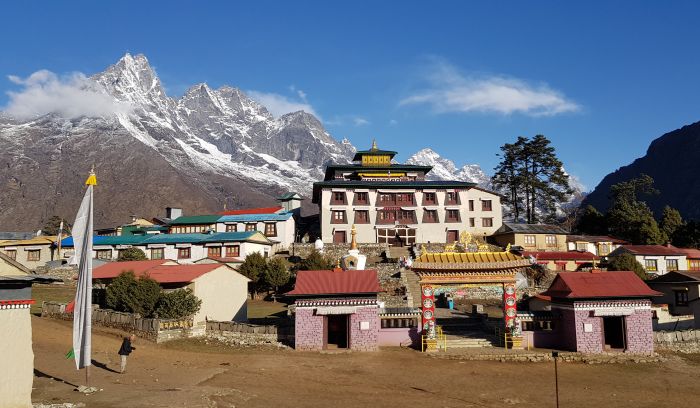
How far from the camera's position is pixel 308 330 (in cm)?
2673

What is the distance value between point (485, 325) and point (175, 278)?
19539 mm

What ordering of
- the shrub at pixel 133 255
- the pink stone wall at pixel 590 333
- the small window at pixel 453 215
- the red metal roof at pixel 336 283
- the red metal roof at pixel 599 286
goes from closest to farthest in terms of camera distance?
the pink stone wall at pixel 590 333
the red metal roof at pixel 599 286
the red metal roof at pixel 336 283
the shrub at pixel 133 255
the small window at pixel 453 215

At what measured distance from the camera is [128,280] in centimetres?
3228

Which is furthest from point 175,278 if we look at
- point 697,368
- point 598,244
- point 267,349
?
point 598,244

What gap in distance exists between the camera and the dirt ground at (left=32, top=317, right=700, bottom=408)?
1794 cm

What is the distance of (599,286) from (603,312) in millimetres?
1362

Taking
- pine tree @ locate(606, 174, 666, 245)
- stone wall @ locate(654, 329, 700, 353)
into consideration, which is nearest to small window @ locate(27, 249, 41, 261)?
stone wall @ locate(654, 329, 700, 353)

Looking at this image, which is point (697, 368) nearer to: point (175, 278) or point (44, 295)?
point (175, 278)

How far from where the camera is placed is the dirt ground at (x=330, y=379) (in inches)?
706

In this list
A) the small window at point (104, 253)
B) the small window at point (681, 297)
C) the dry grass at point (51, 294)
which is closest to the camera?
the small window at point (681, 297)

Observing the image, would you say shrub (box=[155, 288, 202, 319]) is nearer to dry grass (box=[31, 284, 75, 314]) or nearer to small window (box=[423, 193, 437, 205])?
dry grass (box=[31, 284, 75, 314])

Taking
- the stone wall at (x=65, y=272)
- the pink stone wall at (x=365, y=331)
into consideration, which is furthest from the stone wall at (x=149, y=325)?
the stone wall at (x=65, y=272)

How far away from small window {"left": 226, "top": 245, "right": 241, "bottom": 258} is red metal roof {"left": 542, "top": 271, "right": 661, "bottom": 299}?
3472 cm

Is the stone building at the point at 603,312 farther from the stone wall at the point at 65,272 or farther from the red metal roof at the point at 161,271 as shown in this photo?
the stone wall at the point at 65,272
